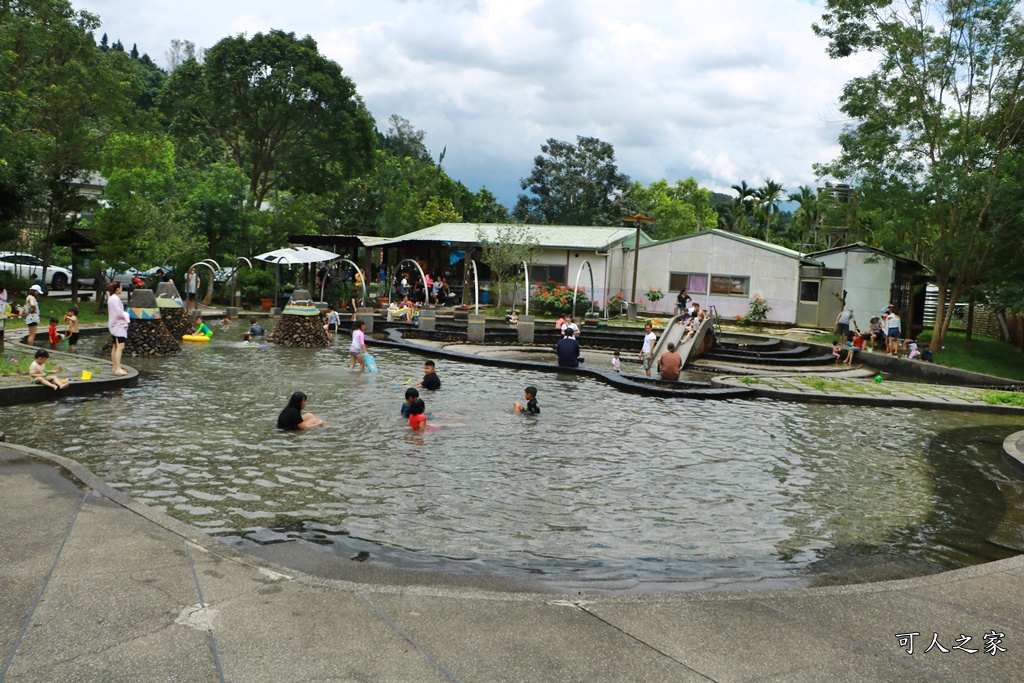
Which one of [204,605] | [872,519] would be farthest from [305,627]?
[872,519]


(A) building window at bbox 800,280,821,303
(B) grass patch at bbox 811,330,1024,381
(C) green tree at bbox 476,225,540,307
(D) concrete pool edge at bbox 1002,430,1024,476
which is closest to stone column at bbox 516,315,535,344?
(C) green tree at bbox 476,225,540,307

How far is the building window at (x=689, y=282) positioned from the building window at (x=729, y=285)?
442 millimetres

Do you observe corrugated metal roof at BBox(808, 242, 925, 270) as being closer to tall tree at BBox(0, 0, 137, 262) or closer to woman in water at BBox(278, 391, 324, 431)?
woman in water at BBox(278, 391, 324, 431)

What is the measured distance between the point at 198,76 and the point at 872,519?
56.3 m

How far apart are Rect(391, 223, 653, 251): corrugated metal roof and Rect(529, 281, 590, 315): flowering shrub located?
2431mm

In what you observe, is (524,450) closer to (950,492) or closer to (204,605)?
(950,492)

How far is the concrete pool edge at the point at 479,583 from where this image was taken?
6.29 metres

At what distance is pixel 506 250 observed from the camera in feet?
129

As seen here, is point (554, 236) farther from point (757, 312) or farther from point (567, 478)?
point (567, 478)

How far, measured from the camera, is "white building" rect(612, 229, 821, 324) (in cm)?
3934

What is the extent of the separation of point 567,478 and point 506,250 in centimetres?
2868

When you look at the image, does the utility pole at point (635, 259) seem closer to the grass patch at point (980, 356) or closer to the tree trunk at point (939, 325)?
the grass patch at point (980, 356)

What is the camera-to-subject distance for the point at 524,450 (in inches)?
512

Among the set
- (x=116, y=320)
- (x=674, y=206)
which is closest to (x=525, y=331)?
(x=116, y=320)
